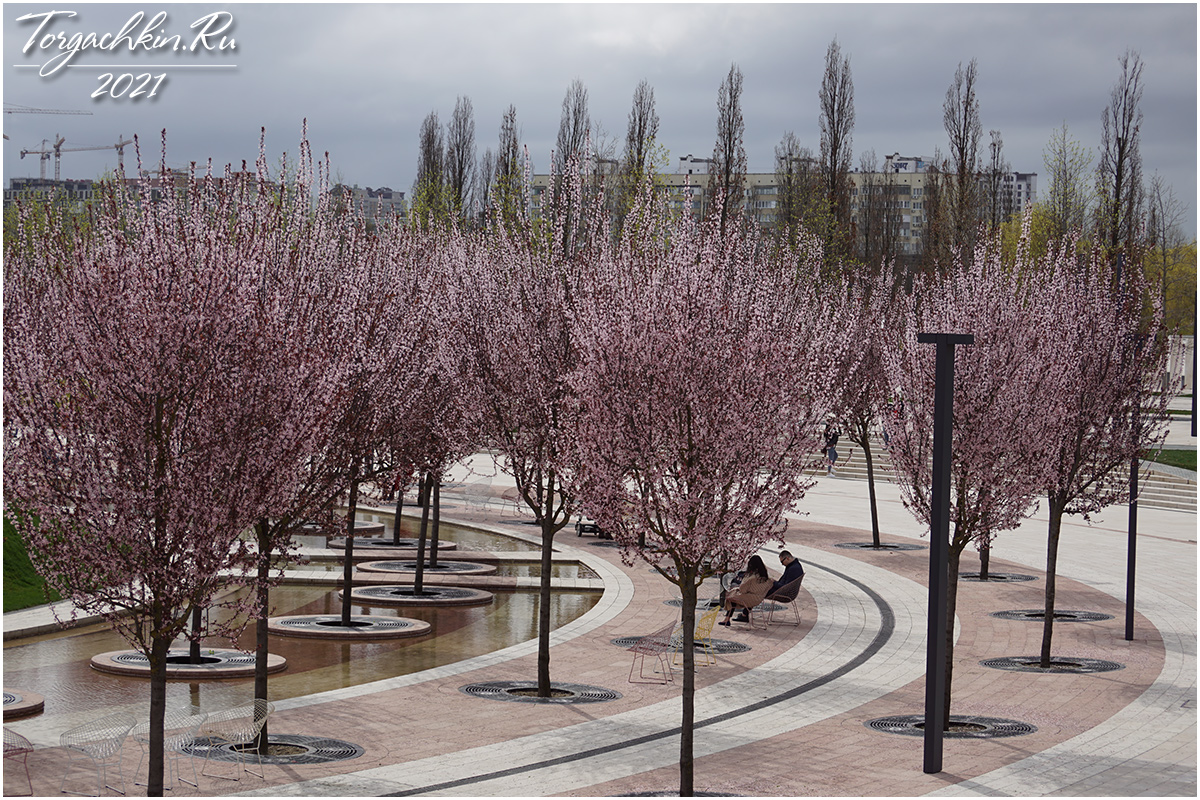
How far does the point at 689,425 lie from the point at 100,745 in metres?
5.12

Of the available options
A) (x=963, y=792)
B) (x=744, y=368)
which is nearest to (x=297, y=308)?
(x=744, y=368)

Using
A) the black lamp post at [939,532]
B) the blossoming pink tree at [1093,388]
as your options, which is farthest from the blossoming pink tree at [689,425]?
the blossoming pink tree at [1093,388]

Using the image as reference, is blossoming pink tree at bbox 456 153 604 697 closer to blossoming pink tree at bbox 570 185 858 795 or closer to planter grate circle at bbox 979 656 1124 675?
blossoming pink tree at bbox 570 185 858 795

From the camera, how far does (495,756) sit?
11.0 meters

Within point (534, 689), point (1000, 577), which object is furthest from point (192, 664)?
point (1000, 577)

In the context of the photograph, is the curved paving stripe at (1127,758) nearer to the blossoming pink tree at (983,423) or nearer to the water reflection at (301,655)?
the blossoming pink tree at (983,423)

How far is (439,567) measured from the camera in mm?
21875

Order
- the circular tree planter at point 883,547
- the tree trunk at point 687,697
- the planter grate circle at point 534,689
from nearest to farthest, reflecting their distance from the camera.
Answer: the tree trunk at point 687,697, the planter grate circle at point 534,689, the circular tree planter at point 883,547

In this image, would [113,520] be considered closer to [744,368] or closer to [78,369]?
[78,369]

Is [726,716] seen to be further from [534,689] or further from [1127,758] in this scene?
[1127,758]

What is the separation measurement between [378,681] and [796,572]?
635cm

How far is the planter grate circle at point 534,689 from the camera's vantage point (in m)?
13.3

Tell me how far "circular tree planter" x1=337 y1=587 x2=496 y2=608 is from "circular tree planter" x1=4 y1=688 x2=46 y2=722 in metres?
6.73

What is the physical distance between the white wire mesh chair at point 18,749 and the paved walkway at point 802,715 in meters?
0.12
